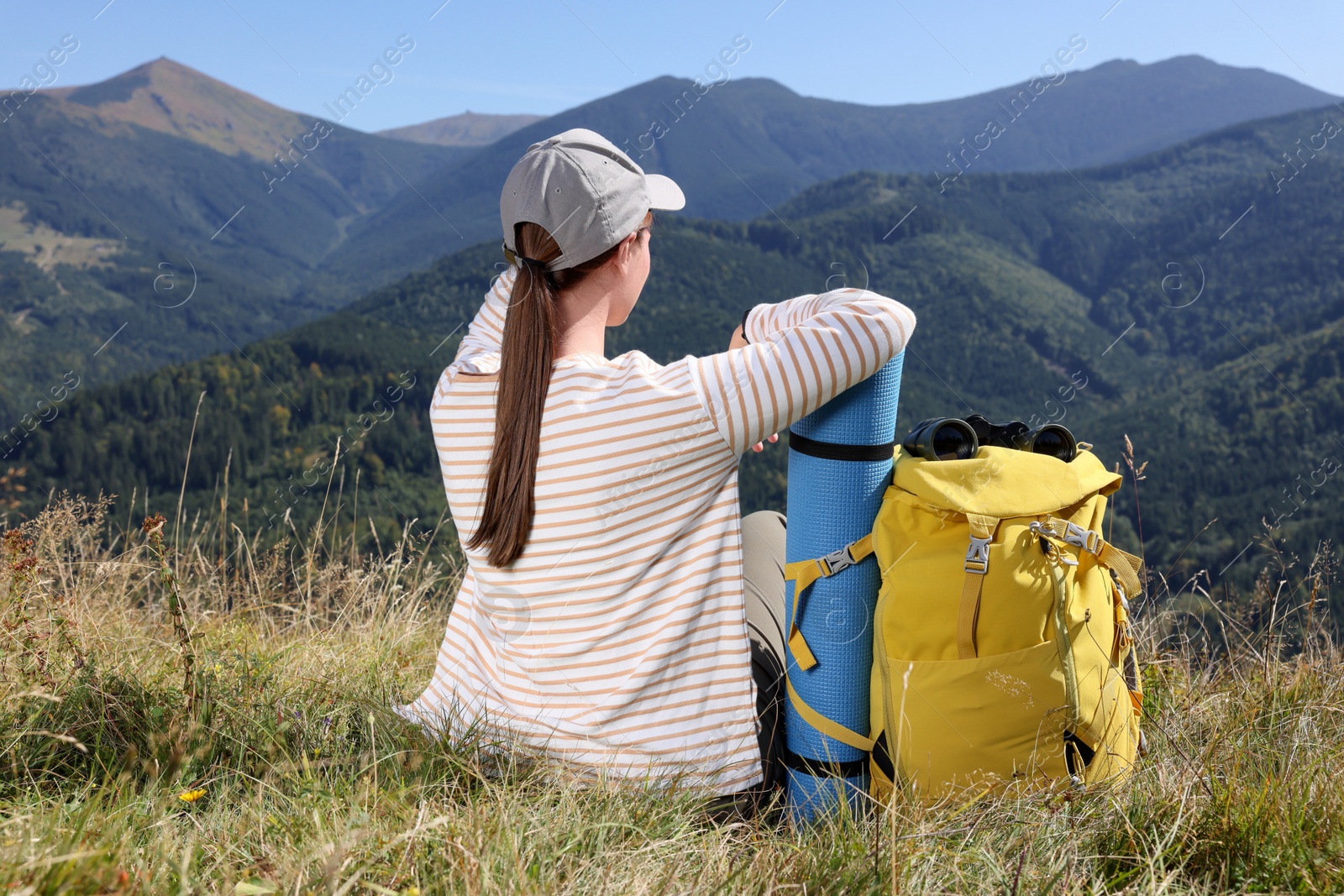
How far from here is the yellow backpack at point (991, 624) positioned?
61.2 inches

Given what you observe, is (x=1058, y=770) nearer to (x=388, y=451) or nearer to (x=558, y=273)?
(x=558, y=273)

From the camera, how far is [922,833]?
140 cm

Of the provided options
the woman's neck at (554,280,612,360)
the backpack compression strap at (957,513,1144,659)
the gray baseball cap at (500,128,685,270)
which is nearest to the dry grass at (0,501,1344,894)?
the backpack compression strap at (957,513,1144,659)

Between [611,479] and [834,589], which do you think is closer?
[611,479]

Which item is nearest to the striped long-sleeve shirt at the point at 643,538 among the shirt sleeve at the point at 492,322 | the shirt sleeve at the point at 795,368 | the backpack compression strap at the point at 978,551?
the shirt sleeve at the point at 795,368

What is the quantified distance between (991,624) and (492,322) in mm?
1165

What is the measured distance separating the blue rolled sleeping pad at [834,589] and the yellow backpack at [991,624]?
0.03 meters

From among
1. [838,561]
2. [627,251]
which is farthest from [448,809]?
[627,251]

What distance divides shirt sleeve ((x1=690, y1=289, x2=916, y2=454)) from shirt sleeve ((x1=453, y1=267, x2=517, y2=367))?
1.93 feet

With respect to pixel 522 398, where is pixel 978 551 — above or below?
below

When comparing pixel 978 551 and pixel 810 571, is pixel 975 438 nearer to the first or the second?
pixel 978 551

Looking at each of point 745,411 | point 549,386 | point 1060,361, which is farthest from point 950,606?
point 1060,361

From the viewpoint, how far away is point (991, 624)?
1.56 metres

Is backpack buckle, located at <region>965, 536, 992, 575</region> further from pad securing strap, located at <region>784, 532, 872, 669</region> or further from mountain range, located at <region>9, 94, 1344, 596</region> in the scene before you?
mountain range, located at <region>9, 94, 1344, 596</region>
